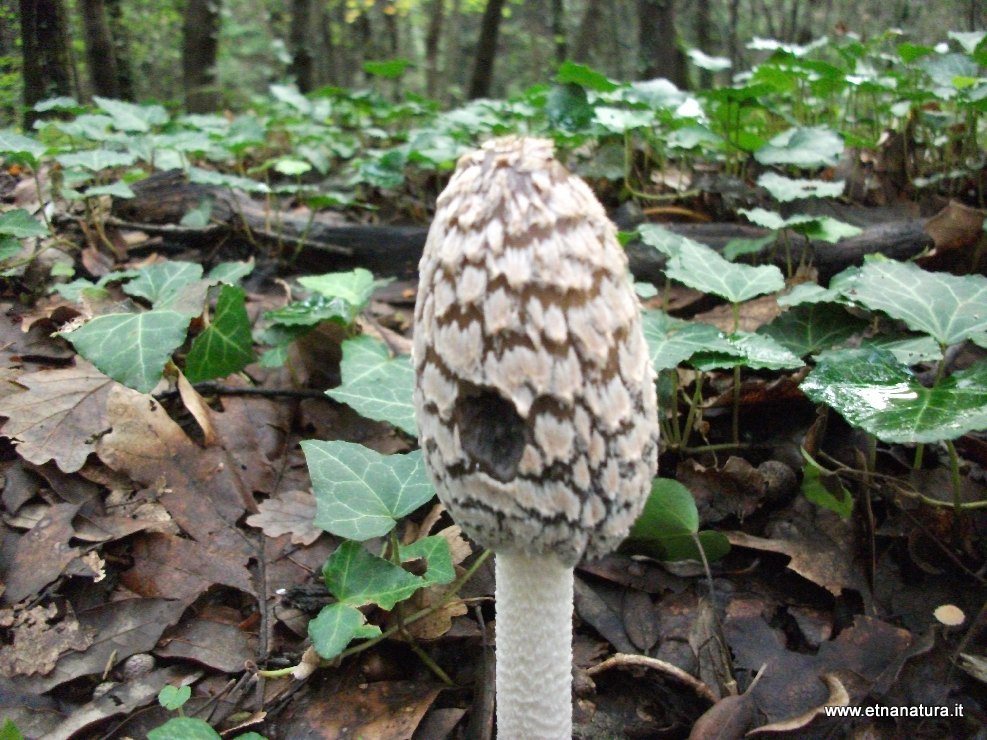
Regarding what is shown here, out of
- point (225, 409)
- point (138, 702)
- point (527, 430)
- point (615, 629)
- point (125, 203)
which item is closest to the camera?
point (527, 430)

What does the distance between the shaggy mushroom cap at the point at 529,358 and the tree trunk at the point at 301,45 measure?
1212 cm

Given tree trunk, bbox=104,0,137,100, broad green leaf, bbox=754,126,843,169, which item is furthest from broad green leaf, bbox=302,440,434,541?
tree trunk, bbox=104,0,137,100

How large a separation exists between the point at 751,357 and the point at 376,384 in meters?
1.58

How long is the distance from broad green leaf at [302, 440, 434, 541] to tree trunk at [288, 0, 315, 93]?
37.2 ft

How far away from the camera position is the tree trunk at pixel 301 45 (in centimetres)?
1227

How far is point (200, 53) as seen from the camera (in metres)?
10.5

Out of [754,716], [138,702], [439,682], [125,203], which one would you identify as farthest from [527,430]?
[125,203]

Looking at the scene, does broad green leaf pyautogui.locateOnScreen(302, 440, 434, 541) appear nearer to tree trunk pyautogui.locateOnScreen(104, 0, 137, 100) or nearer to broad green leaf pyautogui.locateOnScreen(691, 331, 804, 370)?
broad green leaf pyautogui.locateOnScreen(691, 331, 804, 370)

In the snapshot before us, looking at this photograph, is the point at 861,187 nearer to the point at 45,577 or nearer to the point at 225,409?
the point at 225,409

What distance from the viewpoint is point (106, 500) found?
9.83ft

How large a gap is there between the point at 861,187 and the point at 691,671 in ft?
14.0

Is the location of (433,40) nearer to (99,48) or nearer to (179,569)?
(99,48)

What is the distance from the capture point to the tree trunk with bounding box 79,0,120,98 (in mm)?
7711

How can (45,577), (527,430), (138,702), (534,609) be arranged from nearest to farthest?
(527,430)
(534,609)
(138,702)
(45,577)
